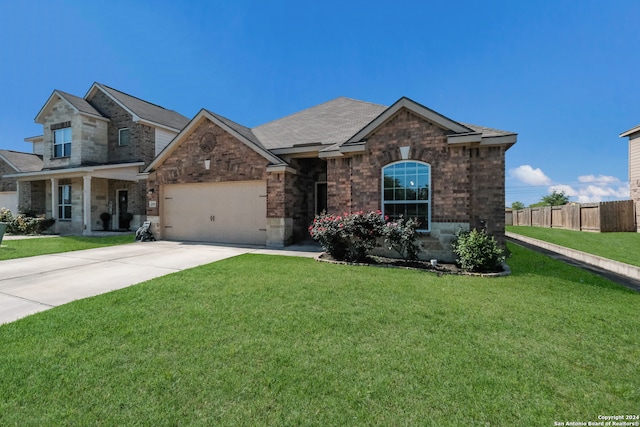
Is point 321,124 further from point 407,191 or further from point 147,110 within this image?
point 147,110

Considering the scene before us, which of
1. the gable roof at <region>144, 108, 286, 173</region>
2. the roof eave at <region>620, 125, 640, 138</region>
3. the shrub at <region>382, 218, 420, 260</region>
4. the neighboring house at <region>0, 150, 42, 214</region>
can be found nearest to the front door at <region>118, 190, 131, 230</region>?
the gable roof at <region>144, 108, 286, 173</region>

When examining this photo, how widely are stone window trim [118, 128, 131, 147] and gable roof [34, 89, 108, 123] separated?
1.30 metres

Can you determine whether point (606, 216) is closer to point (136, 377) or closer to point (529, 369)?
point (529, 369)

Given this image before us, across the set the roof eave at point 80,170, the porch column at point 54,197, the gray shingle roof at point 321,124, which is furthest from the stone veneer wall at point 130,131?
the gray shingle roof at point 321,124

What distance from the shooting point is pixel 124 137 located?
17.6m

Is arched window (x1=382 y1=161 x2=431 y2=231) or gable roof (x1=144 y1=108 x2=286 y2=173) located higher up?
gable roof (x1=144 y1=108 x2=286 y2=173)

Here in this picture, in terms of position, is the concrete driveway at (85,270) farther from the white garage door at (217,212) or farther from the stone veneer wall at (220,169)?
the stone veneer wall at (220,169)

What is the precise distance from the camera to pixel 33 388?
8.16 feet

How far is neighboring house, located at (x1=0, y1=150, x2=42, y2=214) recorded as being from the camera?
19706 mm

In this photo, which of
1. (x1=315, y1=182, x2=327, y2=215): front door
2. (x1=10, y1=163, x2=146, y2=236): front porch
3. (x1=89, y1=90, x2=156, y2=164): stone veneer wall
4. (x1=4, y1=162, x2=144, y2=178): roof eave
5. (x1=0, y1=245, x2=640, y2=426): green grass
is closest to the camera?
(x1=0, y1=245, x2=640, y2=426): green grass

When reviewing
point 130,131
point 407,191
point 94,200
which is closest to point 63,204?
point 94,200

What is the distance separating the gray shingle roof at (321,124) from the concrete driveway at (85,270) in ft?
14.8

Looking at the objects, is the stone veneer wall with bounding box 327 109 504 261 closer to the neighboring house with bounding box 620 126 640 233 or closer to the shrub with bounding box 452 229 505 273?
the shrub with bounding box 452 229 505 273

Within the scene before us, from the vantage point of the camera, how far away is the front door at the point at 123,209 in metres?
17.2
